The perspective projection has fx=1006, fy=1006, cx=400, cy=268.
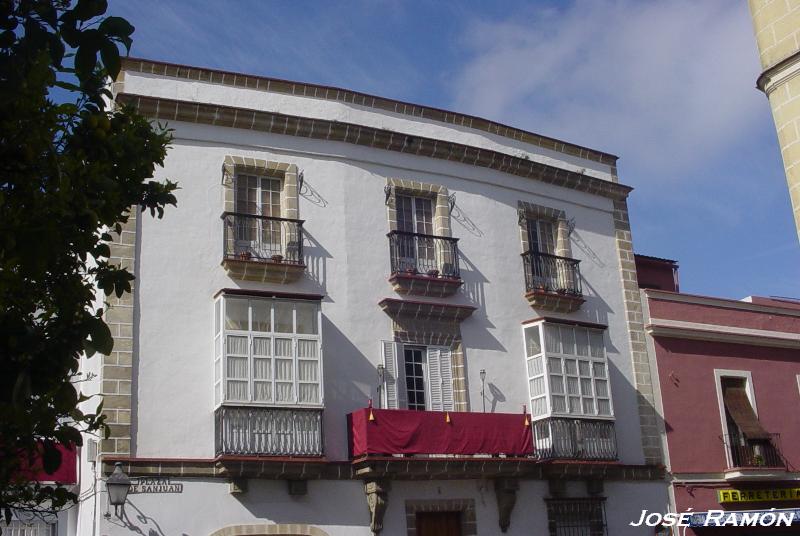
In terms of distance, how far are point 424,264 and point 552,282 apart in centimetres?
292

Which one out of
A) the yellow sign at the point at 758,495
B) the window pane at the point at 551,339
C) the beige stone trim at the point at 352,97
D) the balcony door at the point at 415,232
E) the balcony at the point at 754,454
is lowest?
the yellow sign at the point at 758,495

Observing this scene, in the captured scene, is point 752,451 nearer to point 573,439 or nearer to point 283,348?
point 573,439

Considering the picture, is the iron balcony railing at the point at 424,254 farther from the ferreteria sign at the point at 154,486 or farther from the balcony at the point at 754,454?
the balcony at the point at 754,454

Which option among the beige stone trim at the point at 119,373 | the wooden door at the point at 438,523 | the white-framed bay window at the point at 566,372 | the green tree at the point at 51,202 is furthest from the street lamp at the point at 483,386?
the green tree at the point at 51,202

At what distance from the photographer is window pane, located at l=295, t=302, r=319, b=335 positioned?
52.0 ft

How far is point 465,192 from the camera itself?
18.8 meters

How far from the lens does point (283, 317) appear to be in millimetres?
15727

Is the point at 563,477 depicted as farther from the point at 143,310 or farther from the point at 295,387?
the point at 143,310

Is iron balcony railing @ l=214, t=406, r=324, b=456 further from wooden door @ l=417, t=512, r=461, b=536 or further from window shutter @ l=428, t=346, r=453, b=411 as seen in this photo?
window shutter @ l=428, t=346, r=453, b=411

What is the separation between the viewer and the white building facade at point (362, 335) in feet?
49.1

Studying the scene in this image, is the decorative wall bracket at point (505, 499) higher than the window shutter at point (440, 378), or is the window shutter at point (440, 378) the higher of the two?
the window shutter at point (440, 378)

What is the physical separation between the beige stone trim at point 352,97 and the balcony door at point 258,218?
1.69 m

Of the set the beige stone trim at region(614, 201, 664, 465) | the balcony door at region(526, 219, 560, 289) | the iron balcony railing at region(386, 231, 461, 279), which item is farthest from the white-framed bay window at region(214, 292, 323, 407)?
the beige stone trim at region(614, 201, 664, 465)

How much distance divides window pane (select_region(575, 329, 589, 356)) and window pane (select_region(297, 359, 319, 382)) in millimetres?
5301
